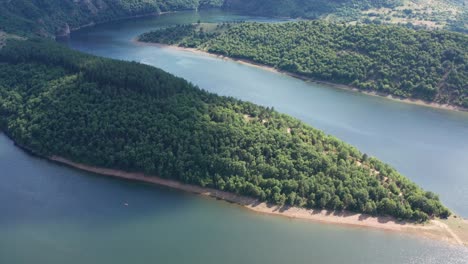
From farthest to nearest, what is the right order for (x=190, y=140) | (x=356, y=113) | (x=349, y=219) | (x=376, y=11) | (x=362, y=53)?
(x=376, y=11) < (x=362, y=53) < (x=356, y=113) < (x=190, y=140) < (x=349, y=219)

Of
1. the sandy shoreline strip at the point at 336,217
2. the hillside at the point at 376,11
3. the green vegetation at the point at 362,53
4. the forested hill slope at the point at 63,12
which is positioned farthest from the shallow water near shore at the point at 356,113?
the hillside at the point at 376,11

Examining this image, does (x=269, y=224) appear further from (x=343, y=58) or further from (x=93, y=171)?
(x=343, y=58)

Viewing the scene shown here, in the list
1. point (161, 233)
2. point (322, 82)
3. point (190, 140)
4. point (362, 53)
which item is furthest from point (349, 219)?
point (362, 53)

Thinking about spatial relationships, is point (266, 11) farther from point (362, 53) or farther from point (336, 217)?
point (336, 217)

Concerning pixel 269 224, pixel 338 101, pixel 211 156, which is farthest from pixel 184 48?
pixel 269 224

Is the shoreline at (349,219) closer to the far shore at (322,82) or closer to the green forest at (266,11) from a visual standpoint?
the far shore at (322,82)

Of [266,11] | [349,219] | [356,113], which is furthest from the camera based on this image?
[266,11]

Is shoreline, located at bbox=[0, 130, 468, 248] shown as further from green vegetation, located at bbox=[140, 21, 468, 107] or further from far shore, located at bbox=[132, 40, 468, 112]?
green vegetation, located at bbox=[140, 21, 468, 107]
